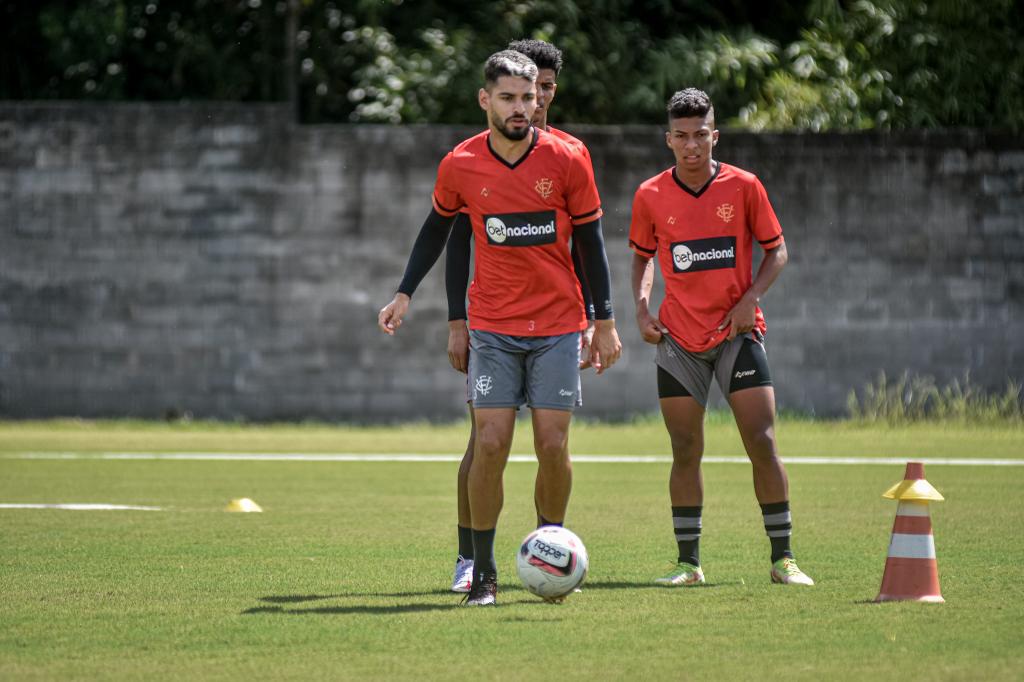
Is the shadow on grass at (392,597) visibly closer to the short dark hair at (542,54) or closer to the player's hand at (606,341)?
the player's hand at (606,341)

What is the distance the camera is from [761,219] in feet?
26.0

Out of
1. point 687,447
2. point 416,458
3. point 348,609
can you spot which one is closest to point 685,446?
point 687,447

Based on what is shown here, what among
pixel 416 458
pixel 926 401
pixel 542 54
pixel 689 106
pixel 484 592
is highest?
pixel 542 54

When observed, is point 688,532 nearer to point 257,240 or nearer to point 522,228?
point 522,228

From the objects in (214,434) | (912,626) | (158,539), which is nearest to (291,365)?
(214,434)

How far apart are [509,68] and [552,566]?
2.07m

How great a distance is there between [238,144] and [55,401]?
11.9ft

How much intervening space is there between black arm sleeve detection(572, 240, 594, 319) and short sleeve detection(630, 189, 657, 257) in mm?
606

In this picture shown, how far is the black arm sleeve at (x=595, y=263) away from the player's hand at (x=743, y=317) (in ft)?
2.59

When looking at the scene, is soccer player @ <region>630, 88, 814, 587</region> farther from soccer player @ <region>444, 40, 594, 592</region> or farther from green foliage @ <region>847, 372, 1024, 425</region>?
green foliage @ <region>847, 372, 1024, 425</region>

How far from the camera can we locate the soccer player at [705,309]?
7.74m

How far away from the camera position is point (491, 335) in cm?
718

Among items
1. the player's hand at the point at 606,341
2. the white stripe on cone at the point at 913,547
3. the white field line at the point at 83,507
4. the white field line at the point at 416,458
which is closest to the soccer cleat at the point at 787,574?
the white stripe on cone at the point at 913,547

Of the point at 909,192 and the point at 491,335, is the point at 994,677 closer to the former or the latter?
the point at 491,335
